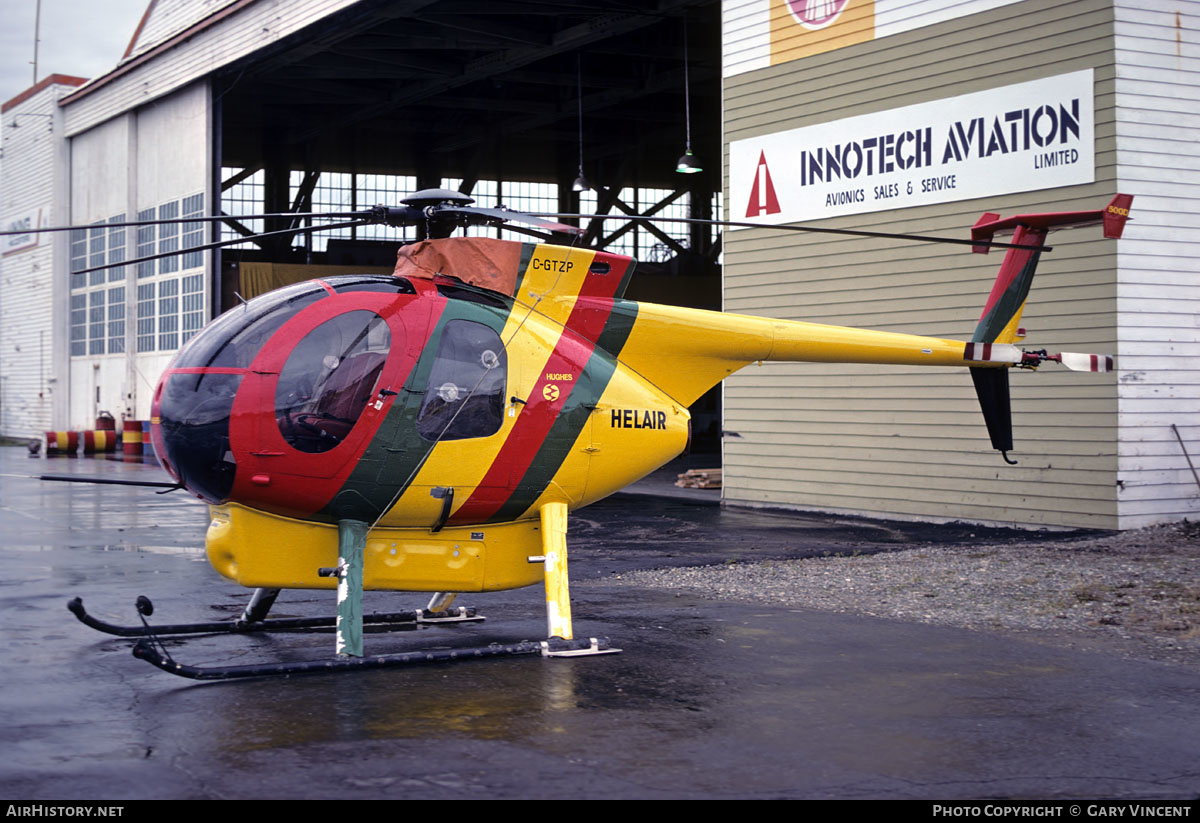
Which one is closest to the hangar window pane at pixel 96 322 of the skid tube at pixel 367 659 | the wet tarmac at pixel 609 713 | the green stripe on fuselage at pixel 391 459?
the wet tarmac at pixel 609 713

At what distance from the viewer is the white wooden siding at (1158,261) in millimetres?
13453

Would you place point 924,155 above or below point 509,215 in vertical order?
above

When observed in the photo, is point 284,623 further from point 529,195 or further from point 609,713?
point 529,195

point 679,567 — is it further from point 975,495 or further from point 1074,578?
point 975,495

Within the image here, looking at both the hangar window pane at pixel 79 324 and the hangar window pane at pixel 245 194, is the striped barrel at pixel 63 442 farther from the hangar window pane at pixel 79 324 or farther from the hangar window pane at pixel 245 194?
the hangar window pane at pixel 245 194

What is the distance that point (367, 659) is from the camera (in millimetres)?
7184

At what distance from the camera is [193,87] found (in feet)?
98.5

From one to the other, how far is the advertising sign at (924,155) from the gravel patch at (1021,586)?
4.63 meters

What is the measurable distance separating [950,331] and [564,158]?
28.1 meters

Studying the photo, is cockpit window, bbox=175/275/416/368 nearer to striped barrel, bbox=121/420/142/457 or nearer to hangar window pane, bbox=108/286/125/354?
striped barrel, bbox=121/420/142/457

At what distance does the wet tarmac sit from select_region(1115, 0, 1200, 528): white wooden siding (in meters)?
6.15

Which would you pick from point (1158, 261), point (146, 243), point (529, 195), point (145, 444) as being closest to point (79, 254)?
point (146, 243)

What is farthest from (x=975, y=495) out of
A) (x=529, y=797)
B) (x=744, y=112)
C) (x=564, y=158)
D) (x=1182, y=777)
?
(x=564, y=158)

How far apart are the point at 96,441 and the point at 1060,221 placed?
27976 mm
